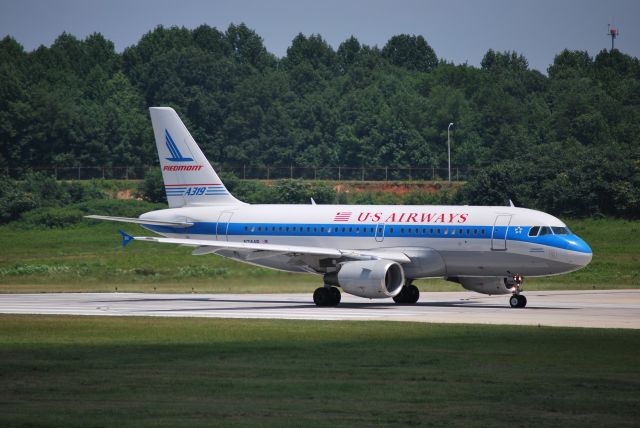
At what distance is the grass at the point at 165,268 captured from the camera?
60.4 m

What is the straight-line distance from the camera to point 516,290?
48.9 meters

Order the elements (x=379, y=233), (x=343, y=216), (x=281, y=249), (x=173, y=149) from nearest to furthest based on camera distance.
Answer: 1. (x=281, y=249)
2. (x=379, y=233)
3. (x=343, y=216)
4. (x=173, y=149)

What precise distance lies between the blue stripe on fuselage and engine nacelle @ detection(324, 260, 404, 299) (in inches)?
80.5

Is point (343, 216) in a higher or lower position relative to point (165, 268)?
higher

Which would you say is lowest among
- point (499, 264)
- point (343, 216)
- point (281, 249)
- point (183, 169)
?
point (499, 264)

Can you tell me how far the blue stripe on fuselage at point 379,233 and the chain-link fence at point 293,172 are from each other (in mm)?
69871

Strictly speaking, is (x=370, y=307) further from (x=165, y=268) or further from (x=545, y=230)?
(x=165, y=268)

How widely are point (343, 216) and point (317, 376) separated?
25798 millimetres

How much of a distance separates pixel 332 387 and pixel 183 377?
337 centimetres

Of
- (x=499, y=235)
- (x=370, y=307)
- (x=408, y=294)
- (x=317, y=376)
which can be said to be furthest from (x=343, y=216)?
(x=317, y=376)

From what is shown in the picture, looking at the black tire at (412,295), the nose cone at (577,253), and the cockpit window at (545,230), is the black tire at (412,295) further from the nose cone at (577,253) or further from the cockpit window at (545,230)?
the nose cone at (577,253)

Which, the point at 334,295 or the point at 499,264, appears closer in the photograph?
the point at 499,264

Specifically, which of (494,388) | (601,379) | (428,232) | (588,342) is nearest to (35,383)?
(494,388)

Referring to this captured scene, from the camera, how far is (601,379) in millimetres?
25672
